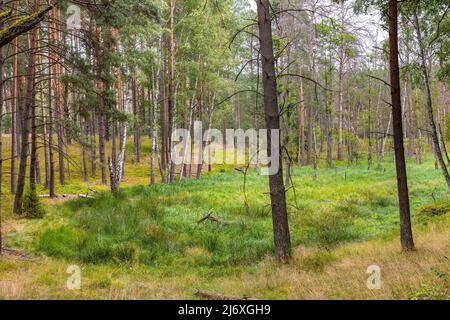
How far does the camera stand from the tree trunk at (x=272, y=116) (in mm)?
7359

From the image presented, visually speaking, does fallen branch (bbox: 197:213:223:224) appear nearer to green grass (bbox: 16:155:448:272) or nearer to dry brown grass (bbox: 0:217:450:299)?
green grass (bbox: 16:155:448:272)

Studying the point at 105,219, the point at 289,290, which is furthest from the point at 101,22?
the point at 289,290

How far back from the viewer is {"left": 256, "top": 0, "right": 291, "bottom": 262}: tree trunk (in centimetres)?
736

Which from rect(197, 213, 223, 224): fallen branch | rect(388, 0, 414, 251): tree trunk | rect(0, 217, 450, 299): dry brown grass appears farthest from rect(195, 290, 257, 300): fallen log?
rect(197, 213, 223, 224): fallen branch

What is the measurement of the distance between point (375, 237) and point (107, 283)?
6.65 metres

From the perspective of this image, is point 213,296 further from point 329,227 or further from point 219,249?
point 329,227

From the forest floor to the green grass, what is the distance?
3 cm

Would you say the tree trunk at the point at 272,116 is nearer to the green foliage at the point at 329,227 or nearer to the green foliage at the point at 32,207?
the green foliage at the point at 329,227

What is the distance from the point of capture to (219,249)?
9312 mm

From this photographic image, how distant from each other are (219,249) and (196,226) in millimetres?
1808

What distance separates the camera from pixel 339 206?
526 inches

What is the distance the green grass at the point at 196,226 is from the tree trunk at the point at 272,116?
507 mm
